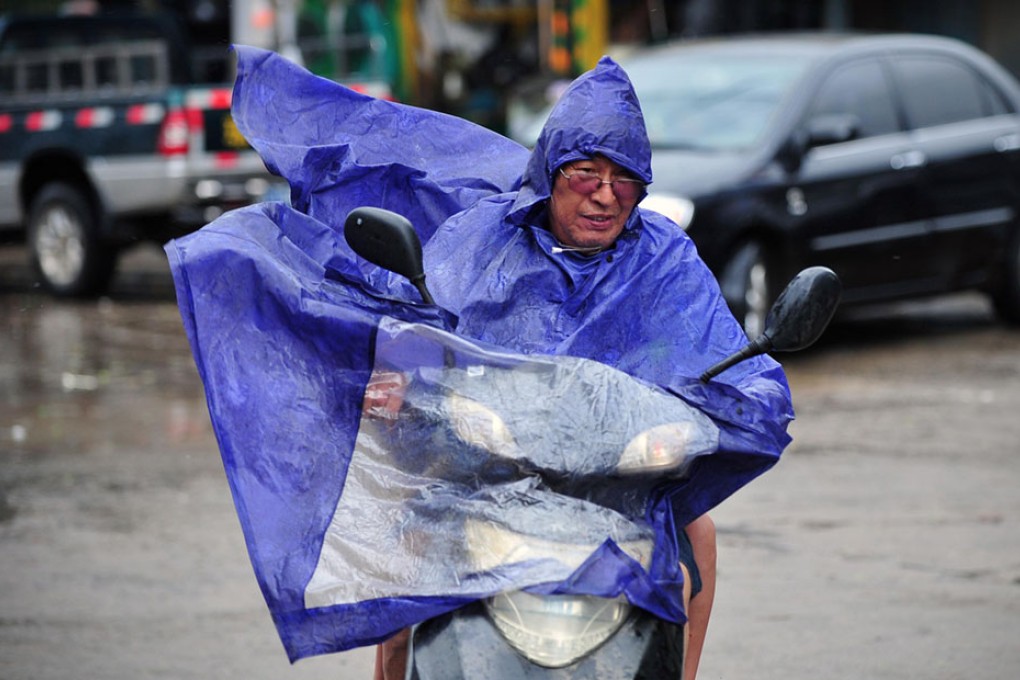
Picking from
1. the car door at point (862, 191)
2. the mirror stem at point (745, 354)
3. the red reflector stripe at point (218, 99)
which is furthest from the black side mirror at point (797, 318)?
the red reflector stripe at point (218, 99)

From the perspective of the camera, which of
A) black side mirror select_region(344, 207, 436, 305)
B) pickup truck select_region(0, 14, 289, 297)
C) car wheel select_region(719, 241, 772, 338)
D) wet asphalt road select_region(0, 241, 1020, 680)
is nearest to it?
black side mirror select_region(344, 207, 436, 305)

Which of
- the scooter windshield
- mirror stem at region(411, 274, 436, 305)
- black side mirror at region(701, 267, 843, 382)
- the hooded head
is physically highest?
the hooded head

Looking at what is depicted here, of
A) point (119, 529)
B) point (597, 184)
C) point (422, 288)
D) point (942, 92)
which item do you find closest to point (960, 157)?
point (942, 92)

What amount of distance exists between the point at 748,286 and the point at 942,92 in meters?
2.55

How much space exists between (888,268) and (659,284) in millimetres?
7507

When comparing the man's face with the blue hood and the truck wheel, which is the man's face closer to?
the blue hood

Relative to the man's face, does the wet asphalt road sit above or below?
below

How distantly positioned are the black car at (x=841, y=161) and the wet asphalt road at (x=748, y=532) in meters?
0.65

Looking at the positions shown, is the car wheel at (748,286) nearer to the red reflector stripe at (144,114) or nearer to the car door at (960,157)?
the car door at (960,157)

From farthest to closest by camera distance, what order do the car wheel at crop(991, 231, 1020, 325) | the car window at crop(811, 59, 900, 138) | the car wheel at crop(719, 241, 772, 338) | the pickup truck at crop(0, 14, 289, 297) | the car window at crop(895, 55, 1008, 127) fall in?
the pickup truck at crop(0, 14, 289, 297), the car wheel at crop(991, 231, 1020, 325), the car window at crop(895, 55, 1008, 127), the car window at crop(811, 59, 900, 138), the car wheel at crop(719, 241, 772, 338)

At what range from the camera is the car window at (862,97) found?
10.7 metres

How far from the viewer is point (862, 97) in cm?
1093

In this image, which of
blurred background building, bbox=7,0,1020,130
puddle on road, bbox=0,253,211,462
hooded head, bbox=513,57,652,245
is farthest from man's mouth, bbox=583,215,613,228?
blurred background building, bbox=7,0,1020,130

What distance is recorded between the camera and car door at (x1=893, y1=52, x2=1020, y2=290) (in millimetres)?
10984
